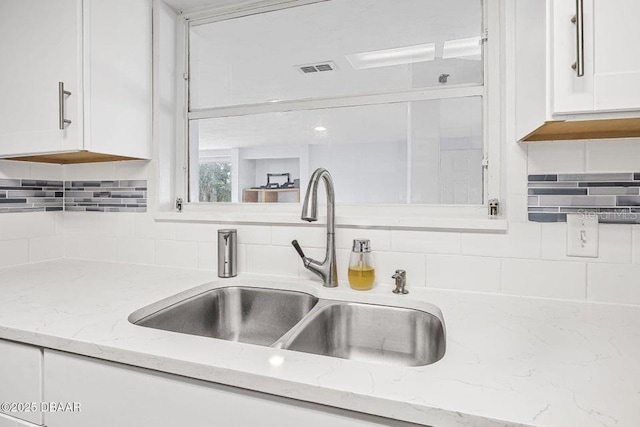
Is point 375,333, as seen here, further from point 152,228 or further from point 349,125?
point 152,228

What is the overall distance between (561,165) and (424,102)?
0.50 meters

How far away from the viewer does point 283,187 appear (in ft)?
5.04

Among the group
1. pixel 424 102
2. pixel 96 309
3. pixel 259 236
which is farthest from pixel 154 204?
pixel 424 102

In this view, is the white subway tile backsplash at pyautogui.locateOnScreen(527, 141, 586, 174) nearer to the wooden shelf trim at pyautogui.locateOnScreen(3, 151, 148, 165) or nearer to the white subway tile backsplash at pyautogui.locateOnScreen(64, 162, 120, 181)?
the wooden shelf trim at pyautogui.locateOnScreen(3, 151, 148, 165)

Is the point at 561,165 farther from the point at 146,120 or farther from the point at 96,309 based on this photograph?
the point at 146,120

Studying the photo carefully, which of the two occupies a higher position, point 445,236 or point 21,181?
point 21,181

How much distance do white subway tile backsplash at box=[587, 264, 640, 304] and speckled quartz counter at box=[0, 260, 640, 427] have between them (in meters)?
0.03

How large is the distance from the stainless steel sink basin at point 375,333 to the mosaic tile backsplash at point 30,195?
4.67ft

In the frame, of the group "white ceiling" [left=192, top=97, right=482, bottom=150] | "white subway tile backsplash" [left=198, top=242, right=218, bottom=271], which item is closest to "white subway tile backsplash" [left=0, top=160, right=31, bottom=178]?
"white ceiling" [left=192, top=97, right=482, bottom=150]

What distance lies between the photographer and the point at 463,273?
117 cm

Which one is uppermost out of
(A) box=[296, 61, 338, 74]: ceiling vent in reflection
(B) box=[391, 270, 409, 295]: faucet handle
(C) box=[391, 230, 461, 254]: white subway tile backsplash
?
(A) box=[296, 61, 338, 74]: ceiling vent in reflection

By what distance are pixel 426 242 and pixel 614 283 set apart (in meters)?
0.53

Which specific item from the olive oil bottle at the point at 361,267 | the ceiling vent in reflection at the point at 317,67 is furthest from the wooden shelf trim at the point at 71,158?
the olive oil bottle at the point at 361,267

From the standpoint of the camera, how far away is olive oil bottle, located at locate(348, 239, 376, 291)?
116cm
